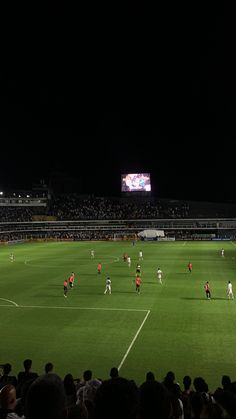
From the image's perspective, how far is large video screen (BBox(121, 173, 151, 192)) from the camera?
11300cm

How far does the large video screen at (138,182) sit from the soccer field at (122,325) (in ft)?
234

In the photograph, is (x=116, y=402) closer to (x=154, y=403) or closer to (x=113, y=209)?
(x=154, y=403)

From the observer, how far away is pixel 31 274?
42.9 meters

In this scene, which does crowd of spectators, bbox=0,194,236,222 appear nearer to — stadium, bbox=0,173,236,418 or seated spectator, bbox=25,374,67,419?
stadium, bbox=0,173,236,418

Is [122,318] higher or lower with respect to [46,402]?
lower

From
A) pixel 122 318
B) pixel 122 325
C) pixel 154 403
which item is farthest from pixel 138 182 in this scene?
pixel 154 403

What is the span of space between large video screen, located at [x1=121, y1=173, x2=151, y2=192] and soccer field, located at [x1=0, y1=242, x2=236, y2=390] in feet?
234

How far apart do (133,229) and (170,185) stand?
19100mm

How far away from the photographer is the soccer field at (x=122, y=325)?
16.4m

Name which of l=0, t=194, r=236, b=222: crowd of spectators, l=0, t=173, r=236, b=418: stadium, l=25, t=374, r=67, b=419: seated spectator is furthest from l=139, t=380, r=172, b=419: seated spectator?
l=0, t=194, r=236, b=222: crowd of spectators

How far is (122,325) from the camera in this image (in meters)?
22.5

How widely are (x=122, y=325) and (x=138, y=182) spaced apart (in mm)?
92201

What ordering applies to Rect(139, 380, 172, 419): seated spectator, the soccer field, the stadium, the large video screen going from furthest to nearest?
the large video screen → the soccer field → the stadium → Rect(139, 380, 172, 419): seated spectator

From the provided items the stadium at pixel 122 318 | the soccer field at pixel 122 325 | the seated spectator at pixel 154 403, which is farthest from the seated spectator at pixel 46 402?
the soccer field at pixel 122 325
